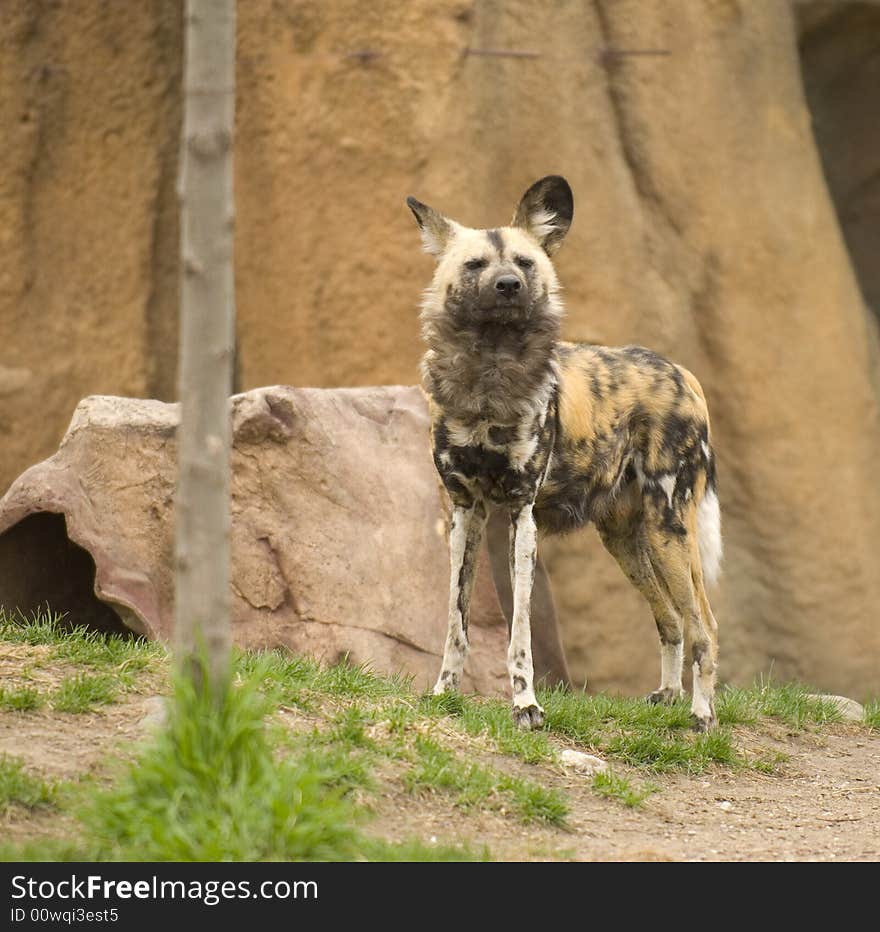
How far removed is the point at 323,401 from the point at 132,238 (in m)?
2.71

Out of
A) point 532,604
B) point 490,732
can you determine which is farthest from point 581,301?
point 490,732

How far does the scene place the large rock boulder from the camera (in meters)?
5.26

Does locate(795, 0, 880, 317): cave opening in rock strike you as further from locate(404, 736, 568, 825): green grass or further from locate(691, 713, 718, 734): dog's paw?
locate(404, 736, 568, 825): green grass

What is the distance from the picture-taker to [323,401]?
5883mm

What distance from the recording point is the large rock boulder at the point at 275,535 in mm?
5258

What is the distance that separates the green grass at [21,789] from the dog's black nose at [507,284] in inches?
93.5

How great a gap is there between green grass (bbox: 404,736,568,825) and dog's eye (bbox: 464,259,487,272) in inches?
74.7

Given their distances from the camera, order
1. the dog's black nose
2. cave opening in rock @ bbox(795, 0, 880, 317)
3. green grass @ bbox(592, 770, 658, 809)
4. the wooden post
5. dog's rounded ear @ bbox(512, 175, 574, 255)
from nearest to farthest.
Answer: the wooden post < green grass @ bbox(592, 770, 658, 809) < the dog's black nose < dog's rounded ear @ bbox(512, 175, 574, 255) < cave opening in rock @ bbox(795, 0, 880, 317)

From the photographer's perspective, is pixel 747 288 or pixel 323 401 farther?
pixel 747 288

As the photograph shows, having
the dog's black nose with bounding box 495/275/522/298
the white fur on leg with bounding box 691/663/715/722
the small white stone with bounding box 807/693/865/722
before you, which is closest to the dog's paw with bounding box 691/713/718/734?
the white fur on leg with bounding box 691/663/715/722

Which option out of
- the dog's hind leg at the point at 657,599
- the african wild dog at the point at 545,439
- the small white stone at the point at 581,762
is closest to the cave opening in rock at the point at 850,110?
the african wild dog at the point at 545,439

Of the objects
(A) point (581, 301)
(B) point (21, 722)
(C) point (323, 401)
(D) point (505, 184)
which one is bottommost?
(B) point (21, 722)

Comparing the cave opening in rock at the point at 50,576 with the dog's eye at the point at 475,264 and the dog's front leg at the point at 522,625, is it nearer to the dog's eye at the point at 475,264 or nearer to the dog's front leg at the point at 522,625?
the dog's front leg at the point at 522,625

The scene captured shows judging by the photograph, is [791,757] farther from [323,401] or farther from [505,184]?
[505,184]
